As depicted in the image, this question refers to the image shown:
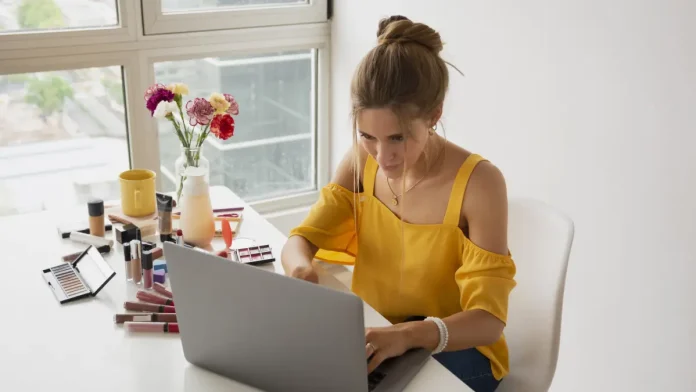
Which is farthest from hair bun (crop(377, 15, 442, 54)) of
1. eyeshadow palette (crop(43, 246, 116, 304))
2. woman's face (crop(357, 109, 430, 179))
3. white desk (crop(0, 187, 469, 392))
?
eyeshadow palette (crop(43, 246, 116, 304))

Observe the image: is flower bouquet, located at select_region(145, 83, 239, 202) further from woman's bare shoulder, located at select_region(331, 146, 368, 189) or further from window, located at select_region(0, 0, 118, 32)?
window, located at select_region(0, 0, 118, 32)

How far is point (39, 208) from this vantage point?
8.29 feet

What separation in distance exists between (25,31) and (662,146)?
1.81 metres

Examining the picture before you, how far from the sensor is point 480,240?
1326 mm

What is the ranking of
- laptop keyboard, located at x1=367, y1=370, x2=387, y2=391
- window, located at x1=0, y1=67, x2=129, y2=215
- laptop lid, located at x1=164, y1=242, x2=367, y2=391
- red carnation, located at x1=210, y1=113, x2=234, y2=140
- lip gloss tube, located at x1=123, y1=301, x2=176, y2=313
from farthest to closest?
window, located at x1=0, y1=67, x2=129, y2=215, red carnation, located at x1=210, y1=113, x2=234, y2=140, lip gloss tube, located at x1=123, y1=301, x2=176, y2=313, laptop keyboard, located at x1=367, y1=370, x2=387, y2=391, laptop lid, located at x1=164, y1=242, x2=367, y2=391

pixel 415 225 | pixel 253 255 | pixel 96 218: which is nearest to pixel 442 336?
pixel 415 225

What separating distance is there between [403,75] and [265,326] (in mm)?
511

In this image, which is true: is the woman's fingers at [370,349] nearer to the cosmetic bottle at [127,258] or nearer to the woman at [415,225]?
the woman at [415,225]

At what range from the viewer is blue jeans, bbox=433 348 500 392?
1341 millimetres

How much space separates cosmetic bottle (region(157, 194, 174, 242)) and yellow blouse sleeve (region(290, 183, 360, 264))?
0.28 meters

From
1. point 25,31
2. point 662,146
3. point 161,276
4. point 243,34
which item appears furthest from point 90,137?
point 662,146

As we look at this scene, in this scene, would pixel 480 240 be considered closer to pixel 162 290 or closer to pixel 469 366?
pixel 469 366

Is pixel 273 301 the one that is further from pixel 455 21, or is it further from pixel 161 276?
pixel 455 21

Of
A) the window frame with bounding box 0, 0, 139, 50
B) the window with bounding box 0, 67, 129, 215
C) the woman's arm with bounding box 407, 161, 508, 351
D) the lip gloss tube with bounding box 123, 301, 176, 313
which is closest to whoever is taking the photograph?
the woman's arm with bounding box 407, 161, 508, 351
